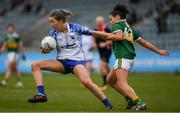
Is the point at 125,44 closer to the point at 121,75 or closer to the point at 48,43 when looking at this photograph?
the point at 121,75

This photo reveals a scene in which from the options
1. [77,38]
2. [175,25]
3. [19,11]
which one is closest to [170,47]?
[175,25]

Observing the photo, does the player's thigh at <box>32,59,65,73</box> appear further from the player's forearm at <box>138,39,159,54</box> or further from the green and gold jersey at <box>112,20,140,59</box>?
the player's forearm at <box>138,39,159,54</box>

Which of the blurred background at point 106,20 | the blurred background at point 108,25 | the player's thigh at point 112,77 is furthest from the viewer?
the blurred background at point 106,20

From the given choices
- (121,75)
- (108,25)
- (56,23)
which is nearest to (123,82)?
(121,75)

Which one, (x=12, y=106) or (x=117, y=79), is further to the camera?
(x=12, y=106)

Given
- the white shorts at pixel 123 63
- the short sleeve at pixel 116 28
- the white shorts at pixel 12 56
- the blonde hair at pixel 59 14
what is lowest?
the white shorts at pixel 12 56

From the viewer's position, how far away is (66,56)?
49.8ft

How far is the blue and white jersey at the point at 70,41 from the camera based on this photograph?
15109 mm

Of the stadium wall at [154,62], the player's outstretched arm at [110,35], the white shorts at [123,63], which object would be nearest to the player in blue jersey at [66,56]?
the player's outstretched arm at [110,35]

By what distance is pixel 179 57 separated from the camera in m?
36.8

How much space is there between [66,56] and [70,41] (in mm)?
357

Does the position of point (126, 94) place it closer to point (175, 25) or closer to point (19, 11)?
point (175, 25)

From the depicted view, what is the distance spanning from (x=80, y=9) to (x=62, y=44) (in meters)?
31.3

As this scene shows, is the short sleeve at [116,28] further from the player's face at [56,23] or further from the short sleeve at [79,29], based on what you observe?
the player's face at [56,23]
